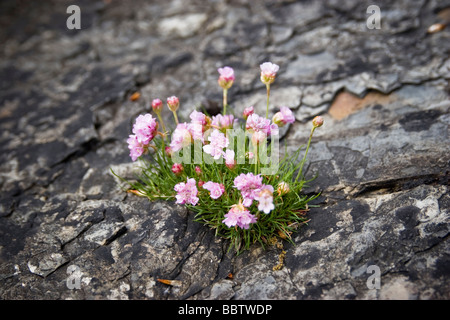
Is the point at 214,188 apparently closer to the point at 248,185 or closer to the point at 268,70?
the point at 248,185

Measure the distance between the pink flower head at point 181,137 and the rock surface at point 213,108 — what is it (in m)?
0.52

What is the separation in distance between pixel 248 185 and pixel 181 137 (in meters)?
0.54

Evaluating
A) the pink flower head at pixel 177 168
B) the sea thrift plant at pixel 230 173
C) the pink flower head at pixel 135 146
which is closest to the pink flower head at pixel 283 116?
the sea thrift plant at pixel 230 173

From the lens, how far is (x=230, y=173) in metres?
2.60

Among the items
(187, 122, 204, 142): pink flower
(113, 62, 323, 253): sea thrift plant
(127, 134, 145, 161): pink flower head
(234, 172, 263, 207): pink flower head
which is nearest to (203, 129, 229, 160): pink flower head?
(113, 62, 323, 253): sea thrift plant

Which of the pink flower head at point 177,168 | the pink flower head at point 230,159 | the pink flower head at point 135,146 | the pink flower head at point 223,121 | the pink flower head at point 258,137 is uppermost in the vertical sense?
the pink flower head at point 223,121

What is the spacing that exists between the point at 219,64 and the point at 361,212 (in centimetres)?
232

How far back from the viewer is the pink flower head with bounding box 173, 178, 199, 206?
244 cm

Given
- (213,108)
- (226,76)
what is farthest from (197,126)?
(213,108)

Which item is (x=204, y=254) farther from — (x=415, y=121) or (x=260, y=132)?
(x=415, y=121)

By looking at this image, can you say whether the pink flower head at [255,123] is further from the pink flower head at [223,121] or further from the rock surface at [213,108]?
the rock surface at [213,108]

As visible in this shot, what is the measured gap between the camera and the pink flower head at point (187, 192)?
8.00 ft

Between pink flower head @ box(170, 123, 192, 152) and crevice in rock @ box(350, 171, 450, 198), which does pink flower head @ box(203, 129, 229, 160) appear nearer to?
pink flower head @ box(170, 123, 192, 152)
